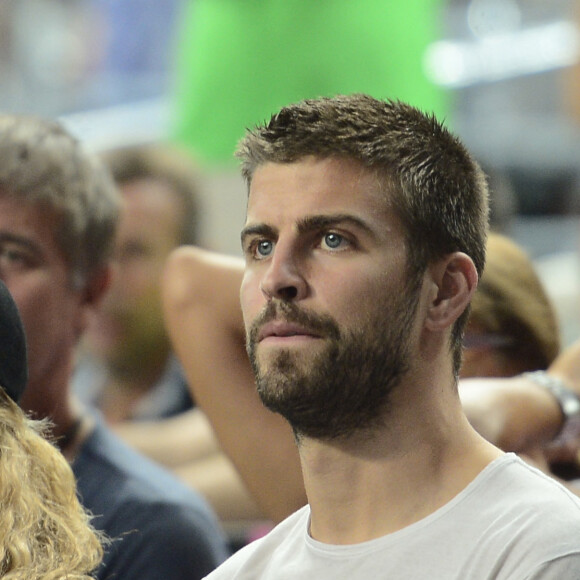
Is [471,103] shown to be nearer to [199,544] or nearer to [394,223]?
[199,544]

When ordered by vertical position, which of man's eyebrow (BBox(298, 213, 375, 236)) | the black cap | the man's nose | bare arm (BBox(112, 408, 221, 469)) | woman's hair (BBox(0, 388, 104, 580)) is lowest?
bare arm (BBox(112, 408, 221, 469))

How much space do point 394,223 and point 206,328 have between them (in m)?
0.73

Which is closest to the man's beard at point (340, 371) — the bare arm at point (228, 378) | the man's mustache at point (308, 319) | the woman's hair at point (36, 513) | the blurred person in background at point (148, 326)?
the man's mustache at point (308, 319)

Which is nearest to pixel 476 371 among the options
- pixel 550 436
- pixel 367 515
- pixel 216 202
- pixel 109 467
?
pixel 550 436

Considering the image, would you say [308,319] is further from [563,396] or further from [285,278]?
[563,396]

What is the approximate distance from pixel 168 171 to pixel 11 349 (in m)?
1.81

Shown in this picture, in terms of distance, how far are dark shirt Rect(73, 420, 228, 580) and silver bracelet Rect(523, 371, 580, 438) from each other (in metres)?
0.63

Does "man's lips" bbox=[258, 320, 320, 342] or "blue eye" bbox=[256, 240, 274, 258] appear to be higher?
"blue eye" bbox=[256, 240, 274, 258]

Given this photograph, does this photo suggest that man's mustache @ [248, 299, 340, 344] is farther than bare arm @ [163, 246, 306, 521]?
No

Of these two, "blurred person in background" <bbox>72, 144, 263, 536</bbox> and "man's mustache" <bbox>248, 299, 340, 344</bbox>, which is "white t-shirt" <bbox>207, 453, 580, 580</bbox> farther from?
"blurred person in background" <bbox>72, 144, 263, 536</bbox>

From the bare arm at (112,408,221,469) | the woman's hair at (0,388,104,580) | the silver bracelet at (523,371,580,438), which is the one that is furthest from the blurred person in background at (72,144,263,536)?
the woman's hair at (0,388,104,580)

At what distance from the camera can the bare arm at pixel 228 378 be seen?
6.38ft

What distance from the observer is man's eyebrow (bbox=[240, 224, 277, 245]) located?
1.36 meters

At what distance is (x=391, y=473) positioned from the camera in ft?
4.32
